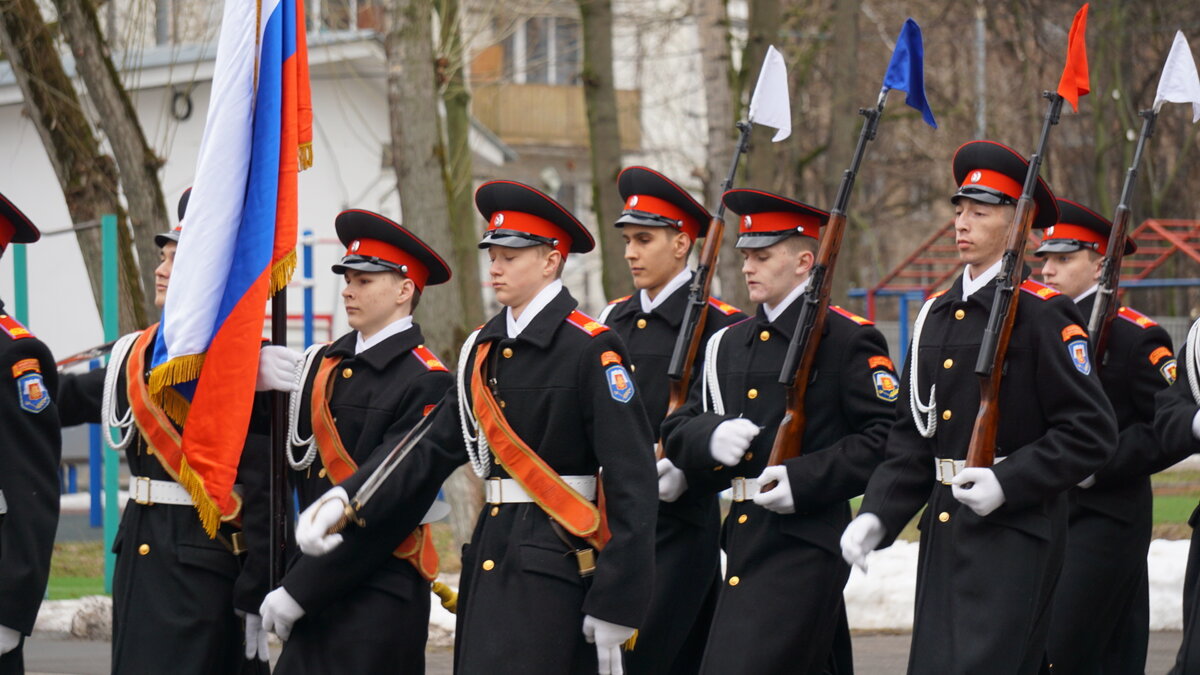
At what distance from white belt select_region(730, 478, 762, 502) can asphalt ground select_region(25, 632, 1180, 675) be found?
2.75m

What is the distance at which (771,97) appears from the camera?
7.57m

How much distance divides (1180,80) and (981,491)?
2536mm

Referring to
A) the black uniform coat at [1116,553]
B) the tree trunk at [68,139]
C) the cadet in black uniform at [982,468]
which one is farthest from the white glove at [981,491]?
the tree trunk at [68,139]

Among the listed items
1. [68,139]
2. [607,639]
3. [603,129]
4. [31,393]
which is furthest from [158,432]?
[603,129]

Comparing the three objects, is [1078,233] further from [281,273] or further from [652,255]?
[281,273]

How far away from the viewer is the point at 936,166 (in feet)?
114

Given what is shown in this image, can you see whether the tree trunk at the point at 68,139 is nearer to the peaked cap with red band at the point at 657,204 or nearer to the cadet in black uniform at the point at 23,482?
the peaked cap with red band at the point at 657,204

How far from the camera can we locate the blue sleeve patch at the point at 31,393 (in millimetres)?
6082

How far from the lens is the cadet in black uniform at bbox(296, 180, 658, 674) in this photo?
17.5 feet

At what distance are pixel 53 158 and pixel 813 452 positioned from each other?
287 inches

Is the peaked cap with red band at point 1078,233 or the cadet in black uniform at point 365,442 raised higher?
the peaked cap with red band at point 1078,233

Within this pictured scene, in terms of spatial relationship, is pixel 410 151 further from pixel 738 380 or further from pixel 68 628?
pixel 738 380

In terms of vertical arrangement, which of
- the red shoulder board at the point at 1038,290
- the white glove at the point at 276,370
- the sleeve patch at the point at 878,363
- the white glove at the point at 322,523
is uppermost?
the red shoulder board at the point at 1038,290

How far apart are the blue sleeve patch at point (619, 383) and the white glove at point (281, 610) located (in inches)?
49.1
